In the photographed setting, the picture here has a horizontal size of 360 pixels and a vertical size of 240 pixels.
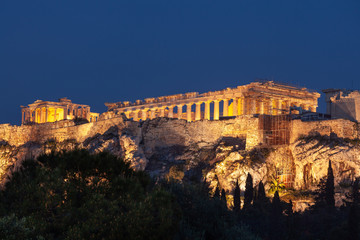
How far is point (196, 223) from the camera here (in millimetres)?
32344

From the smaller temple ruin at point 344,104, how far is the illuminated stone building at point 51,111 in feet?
140

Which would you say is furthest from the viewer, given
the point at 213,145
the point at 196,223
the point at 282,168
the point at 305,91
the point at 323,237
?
the point at 305,91

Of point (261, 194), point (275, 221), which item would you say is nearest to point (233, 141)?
point (261, 194)

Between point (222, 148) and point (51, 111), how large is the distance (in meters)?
43.4

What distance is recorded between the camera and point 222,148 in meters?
58.2

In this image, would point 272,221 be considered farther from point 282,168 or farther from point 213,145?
point 213,145

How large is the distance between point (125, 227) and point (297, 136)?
109ft

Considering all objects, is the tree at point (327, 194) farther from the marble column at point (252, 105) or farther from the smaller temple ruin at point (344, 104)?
the marble column at point (252, 105)

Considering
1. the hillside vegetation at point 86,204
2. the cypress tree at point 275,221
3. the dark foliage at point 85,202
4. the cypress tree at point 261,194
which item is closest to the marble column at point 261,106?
the cypress tree at point 261,194

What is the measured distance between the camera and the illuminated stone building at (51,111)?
303 feet

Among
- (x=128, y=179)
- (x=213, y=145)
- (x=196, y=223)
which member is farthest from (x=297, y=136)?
(x=128, y=179)

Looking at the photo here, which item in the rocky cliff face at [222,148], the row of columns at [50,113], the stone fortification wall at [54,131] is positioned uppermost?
the row of columns at [50,113]

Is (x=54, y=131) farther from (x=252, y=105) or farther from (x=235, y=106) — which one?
(x=252, y=105)

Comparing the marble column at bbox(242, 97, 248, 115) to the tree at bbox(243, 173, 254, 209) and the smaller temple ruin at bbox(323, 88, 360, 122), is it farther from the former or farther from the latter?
the tree at bbox(243, 173, 254, 209)
